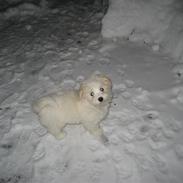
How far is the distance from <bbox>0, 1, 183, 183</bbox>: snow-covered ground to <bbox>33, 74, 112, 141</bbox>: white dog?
425 mm

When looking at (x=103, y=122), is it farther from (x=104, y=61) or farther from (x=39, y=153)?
(x=104, y=61)

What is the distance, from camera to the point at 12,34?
5121 mm

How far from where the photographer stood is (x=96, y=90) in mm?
2264

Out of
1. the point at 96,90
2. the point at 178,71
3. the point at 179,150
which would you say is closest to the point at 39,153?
the point at 96,90

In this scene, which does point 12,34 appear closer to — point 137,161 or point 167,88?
point 167,88

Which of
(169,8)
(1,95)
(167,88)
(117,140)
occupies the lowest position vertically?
(1,95)

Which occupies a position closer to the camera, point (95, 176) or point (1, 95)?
point (95, 176)

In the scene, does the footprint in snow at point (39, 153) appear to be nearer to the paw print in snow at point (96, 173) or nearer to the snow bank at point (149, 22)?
the paw print in snow at point (96, 173)

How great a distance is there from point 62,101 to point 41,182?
924 mm

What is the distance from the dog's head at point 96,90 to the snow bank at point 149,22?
76.4 inches

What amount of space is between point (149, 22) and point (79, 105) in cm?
256

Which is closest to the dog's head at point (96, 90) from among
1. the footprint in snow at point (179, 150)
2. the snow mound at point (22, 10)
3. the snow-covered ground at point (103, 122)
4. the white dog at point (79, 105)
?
the white dog at point (79, 105)

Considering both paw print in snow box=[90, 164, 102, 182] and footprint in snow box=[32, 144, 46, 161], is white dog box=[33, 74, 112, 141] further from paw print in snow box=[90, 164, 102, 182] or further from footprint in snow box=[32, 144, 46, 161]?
paw print in snow box=[90, 164, 102, 182]

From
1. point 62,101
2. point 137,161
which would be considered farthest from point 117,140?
point 62,101
